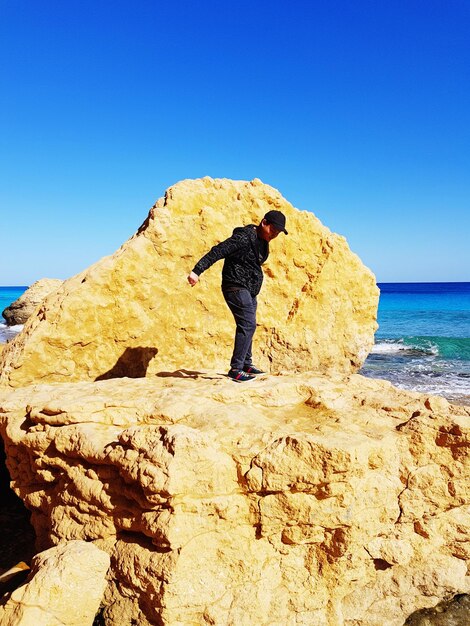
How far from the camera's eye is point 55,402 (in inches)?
148

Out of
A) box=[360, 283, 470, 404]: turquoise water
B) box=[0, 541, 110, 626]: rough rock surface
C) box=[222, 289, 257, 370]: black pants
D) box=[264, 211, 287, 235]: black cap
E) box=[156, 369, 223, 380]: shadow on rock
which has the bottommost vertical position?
box=[360, 283, 470, 404]: turquoise water

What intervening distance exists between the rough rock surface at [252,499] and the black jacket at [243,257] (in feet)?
4.30

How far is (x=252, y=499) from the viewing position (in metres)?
3.10

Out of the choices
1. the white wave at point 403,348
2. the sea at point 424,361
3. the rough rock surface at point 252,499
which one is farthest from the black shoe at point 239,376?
the white wave at point 403,348

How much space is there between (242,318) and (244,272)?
509mm

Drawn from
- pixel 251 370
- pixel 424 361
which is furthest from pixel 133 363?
pixel 424 361

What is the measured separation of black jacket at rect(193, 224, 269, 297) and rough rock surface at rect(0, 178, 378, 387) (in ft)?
4.53

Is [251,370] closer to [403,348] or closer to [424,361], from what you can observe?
[424,361]

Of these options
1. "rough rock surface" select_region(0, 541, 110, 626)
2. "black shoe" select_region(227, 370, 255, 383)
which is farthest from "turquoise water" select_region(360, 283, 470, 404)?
"rough rock surface" select_region(0, 541, 110, 626)

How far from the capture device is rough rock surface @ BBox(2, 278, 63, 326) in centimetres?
2491

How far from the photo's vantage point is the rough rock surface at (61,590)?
2699 mm

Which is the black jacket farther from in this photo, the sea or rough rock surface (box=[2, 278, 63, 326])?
rough rock surface (box=[2, 278, 63, 326])

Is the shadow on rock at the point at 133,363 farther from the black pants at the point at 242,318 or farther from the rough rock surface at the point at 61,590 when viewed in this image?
the rough rock surface at the point at 61,590

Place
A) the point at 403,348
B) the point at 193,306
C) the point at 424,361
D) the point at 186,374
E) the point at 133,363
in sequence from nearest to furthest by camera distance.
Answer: the point at 186,374
the point at 133,363
the point at 193,306
the point at 424,361
the point at 403,348
